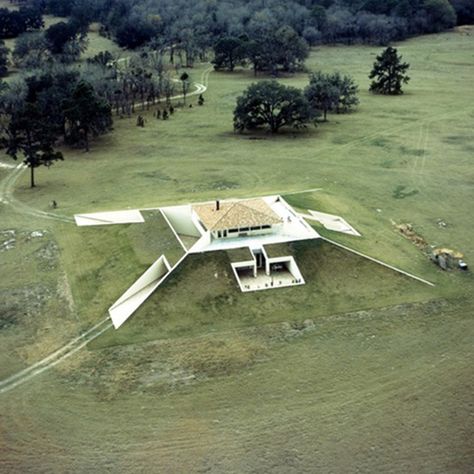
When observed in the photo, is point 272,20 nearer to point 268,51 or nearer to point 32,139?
point 268,51

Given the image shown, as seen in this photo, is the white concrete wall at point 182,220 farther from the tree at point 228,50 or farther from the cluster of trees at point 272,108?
the tree at point 228,50

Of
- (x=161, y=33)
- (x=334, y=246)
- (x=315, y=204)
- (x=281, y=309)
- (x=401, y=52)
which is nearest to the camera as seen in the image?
(x=281, y=309)

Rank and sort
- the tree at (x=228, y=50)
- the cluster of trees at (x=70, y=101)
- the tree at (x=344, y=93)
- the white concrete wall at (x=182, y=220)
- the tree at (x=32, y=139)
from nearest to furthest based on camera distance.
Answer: the white concrete wall at (x=182, y=220), the tree at (x=32, y=139), the cluster of trees at (x=70, y=101), the tree at (x=344, y=93), the tree at (x=228, y=50)

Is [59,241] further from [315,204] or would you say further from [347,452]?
[347,452]

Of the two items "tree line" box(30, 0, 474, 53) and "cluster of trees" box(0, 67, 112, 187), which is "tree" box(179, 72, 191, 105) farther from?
"tree line" box(30, 0, 474, 53)

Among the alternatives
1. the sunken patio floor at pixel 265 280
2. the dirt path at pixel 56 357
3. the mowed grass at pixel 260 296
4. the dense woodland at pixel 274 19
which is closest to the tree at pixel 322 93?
the dense woodland at pixel 274 19

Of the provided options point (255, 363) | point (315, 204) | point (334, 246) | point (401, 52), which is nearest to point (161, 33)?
point (401, 52)
